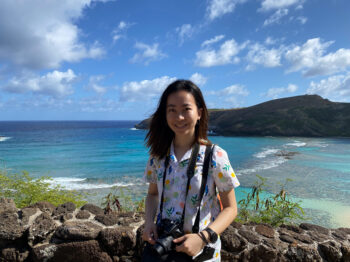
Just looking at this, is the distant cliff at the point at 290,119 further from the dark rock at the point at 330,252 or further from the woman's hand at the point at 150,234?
the woman's hand at the point at 150,234

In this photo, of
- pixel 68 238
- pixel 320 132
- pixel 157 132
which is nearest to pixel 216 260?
pixel 157 132

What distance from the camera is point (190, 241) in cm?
140

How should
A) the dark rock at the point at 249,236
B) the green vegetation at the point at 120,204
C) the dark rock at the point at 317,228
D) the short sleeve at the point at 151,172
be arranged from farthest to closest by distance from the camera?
the green vegetation at the point at 120,204 → the dark rock at the point at 317,228 → the dark rock at the point at 249,236 → the short sleeve at the point at 151,172

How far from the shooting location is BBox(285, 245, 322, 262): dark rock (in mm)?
2537

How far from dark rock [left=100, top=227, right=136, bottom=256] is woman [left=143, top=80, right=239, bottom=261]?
2.99ft

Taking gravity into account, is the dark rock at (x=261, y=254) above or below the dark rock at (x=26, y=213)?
below

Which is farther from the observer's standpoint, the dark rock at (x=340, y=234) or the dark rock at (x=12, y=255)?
the dark rock at (x=340, y=234)

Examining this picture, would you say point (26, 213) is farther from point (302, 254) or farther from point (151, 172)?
point (302, 254)

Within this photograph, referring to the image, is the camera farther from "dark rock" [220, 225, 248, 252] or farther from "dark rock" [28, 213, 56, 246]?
"dark rock" [28, 213, 56, 246]

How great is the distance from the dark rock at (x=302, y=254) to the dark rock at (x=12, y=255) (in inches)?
A: 111

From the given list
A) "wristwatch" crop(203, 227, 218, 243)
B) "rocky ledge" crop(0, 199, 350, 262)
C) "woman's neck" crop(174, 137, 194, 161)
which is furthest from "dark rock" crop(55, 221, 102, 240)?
"wristwatch" crop(203, 227, 218, 243)

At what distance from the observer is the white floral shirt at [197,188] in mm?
1563

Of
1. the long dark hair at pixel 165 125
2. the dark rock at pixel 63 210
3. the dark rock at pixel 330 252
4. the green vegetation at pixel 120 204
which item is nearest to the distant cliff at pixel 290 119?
the green vegetation at pixel 120 204

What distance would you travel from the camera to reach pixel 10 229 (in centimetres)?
257
